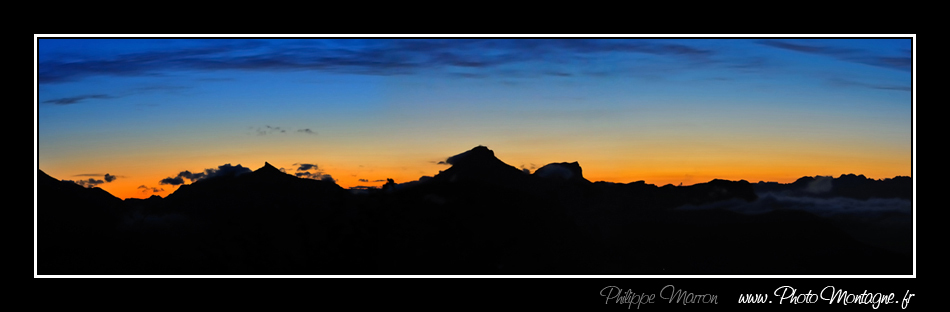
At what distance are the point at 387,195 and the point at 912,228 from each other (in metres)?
10.8

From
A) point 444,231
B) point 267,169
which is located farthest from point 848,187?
point 267,169

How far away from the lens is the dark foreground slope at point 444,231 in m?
11.4

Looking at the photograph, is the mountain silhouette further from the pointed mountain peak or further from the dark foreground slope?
the pointed mountain peak

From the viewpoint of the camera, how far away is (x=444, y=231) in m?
12.9

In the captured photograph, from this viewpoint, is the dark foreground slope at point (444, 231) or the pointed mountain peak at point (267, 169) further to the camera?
the pointed mountain peak at point (267, 169)

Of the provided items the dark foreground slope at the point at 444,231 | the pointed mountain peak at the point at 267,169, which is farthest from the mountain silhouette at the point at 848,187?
the pointed mountain peak at the point at 267,169

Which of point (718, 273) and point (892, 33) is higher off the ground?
point (892, 33)

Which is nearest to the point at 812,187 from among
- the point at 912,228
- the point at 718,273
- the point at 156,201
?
the point at 912,228

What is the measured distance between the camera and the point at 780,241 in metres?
11.9

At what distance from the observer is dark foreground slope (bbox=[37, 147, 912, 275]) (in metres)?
11.4

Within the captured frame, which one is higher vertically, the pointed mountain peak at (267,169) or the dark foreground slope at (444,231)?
the pointed mountain peak at (267,169)

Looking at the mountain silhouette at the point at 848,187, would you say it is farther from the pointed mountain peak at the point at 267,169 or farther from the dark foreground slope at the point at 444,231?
the pointed mountain peak at the point at 267,169

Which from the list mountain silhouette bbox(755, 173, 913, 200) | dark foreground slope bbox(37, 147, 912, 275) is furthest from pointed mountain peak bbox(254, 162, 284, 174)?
mountain silhouette bbox(755, 173, 913, 200)

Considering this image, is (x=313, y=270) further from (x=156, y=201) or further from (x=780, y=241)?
(x=780, y=241)
